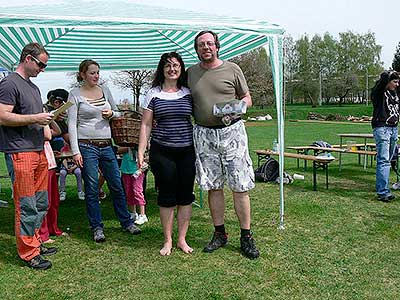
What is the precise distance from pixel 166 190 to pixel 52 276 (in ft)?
3.78

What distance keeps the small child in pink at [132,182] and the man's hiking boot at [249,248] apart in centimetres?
154

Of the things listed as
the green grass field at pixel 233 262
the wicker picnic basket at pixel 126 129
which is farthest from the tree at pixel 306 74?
the wicker picnic basket at pixel 126 129

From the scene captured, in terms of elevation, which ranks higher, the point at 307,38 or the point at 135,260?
the point at 307,38

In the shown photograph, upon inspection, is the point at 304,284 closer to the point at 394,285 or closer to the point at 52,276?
the point at 394,285

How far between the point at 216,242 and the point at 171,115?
1225 mm

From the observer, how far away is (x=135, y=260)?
13.1ft

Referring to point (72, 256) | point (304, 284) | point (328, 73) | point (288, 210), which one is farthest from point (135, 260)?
point (328, 73)

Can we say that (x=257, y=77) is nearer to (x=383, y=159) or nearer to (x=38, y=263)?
(x=383, y=159)

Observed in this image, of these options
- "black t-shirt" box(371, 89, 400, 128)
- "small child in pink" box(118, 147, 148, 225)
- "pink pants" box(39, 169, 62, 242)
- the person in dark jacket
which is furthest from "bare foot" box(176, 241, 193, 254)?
"black t-shirt" box(371, 89, 400, 128)

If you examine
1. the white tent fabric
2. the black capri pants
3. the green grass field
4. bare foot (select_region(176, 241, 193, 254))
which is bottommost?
the green grass field

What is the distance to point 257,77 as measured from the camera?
39.9 meters

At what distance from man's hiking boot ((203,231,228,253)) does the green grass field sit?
75mm

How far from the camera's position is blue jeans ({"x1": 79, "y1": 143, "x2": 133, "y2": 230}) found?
4.44 metres

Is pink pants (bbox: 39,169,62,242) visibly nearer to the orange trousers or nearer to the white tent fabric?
the orange trousers
